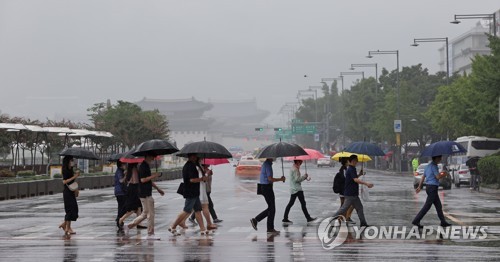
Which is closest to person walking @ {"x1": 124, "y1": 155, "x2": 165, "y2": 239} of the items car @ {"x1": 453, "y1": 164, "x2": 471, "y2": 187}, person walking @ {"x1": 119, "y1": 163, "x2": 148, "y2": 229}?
person walking @ {"x1": 119, "y1": 163, "x2": 148, "y2": 229}

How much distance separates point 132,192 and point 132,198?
0.61 ft

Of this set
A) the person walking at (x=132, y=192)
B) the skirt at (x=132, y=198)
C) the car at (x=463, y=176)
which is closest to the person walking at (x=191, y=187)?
the person walking at (x=132, y=192)

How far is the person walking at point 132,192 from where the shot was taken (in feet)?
77.0

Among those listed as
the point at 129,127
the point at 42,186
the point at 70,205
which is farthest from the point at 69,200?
the point at 129,127

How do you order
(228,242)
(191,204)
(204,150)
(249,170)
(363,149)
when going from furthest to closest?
(249,170) → (363,149) → (204,150) → (191,204) → (228,242)

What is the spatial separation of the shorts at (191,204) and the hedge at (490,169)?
31719 mm

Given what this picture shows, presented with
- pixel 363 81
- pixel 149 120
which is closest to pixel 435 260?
pixel 149 120

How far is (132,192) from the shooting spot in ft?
77.8

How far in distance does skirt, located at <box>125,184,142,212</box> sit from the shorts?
2267 mm

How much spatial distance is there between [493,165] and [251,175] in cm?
2416

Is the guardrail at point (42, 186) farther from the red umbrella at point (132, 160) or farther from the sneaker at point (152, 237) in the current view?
the sneaker at point (152, 237)

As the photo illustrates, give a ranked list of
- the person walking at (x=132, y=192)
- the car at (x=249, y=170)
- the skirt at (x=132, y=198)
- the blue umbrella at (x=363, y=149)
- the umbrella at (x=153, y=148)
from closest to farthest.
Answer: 1. the umbrella at (x=153, y=148)
2. the person walking at (x=132, y=192)
3. the skirt at (x=132, y=198)
4. the blue umbrella at (x=363, y=149)
5. the car at (x=249, y=170)

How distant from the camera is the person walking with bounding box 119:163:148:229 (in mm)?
23484

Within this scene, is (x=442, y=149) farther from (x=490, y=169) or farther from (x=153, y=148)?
(x=490, y=169)
